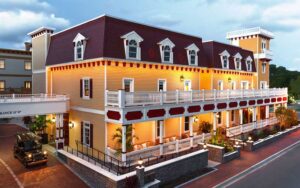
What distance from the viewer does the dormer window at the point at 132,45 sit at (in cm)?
1867

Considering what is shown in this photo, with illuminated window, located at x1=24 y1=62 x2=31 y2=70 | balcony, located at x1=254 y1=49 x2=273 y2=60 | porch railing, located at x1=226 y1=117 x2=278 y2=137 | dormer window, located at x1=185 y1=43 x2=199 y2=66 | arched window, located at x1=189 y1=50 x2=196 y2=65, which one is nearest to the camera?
dormer window, located at x1=185 y1=43 x2=199 y2=66

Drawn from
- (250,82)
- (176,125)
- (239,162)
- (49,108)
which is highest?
(250,82)

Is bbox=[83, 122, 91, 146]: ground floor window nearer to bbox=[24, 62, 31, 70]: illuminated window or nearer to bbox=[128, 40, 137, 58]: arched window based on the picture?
bbox=[128, 40, 137, 58]: arched window

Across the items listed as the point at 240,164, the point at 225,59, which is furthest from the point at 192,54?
the point at 240,164

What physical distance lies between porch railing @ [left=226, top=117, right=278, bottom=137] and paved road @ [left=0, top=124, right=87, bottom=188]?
16.7 meters

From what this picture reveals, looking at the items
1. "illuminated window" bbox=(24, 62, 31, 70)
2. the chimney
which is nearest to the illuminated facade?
the chimney

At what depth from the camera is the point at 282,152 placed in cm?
2242

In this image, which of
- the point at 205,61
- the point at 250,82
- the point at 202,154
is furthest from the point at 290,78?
the point at 202,154

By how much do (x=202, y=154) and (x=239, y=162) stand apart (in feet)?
12.1

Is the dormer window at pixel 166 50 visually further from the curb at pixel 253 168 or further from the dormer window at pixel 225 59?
the curb at pixel 253 168

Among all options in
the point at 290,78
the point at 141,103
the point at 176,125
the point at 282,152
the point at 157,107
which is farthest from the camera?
the point at 290,78

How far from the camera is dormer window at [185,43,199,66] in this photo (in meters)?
24.0

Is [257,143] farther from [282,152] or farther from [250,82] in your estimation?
[250,82]

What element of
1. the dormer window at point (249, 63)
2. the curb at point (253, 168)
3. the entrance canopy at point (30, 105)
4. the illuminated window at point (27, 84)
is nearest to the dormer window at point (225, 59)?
the dormer window at point (249, 63)
